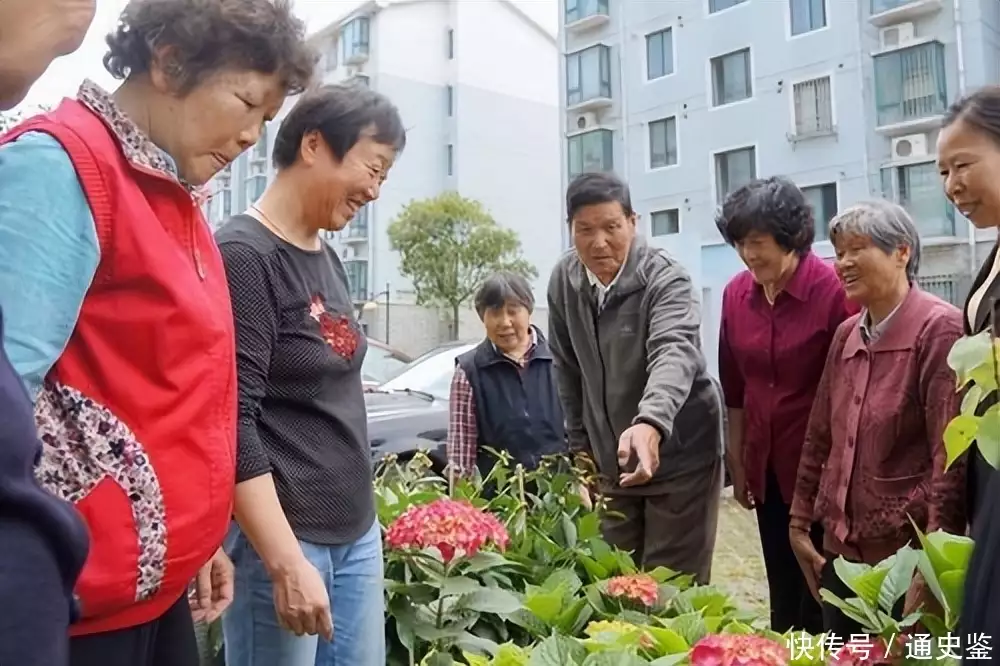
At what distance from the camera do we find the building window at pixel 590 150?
30.1 feet

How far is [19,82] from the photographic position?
59cm

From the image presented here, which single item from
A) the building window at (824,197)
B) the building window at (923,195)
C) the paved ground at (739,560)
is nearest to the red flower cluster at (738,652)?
the paved ground at (739,560)

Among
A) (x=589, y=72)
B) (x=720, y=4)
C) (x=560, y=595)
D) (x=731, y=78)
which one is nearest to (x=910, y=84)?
(x=731, y=78)

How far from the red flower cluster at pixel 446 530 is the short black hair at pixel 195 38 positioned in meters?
0.75

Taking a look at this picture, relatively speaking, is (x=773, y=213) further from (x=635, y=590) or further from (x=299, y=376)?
(x=299, y=376)

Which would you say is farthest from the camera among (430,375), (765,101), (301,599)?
(765,101)

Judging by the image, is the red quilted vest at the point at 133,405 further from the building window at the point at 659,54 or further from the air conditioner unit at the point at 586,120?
the air conditioner unit at the point at 586,120

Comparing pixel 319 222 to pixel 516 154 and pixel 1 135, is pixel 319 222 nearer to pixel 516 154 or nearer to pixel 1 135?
pixel 1 135

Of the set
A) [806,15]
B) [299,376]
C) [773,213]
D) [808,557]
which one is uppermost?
[806,15]

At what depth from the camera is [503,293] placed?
2.32 meters

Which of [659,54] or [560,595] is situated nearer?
[560,595]

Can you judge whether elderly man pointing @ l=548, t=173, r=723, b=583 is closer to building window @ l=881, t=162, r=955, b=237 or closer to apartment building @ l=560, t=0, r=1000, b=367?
apartment building @ l=560, t=0, r=1000, b=367

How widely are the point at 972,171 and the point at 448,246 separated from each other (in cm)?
1145

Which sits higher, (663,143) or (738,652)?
(663,143)
